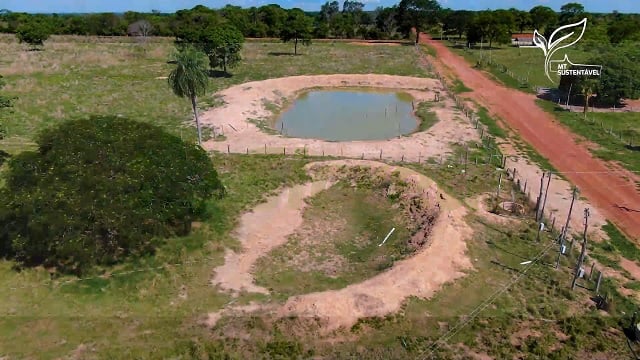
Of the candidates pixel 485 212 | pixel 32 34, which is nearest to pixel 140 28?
pixel 32 34

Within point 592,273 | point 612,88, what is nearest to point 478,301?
point 592,273

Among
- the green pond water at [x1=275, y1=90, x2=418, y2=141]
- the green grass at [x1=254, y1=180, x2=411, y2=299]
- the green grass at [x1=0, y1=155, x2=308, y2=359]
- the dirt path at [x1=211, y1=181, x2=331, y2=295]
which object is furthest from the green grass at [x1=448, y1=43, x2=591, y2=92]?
the green grass at [x1=0, y1=155, x2=308, y2=359]

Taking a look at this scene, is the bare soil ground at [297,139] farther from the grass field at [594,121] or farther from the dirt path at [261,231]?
the grass field at [594,121]

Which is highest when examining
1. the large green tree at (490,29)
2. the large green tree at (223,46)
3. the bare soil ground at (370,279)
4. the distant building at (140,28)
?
the large green tree at (490,29)

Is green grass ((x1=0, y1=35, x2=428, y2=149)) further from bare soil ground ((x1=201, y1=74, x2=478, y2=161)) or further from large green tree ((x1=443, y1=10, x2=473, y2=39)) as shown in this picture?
large green tree ((x1=443, y1=10, x2=473, y2=39))

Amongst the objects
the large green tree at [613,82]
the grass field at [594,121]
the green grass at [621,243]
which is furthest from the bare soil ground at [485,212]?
the large green tree at [613,82]

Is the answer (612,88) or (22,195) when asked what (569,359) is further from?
(612,88)

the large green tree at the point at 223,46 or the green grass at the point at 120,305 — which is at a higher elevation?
the large green tree at the point at 223,46
